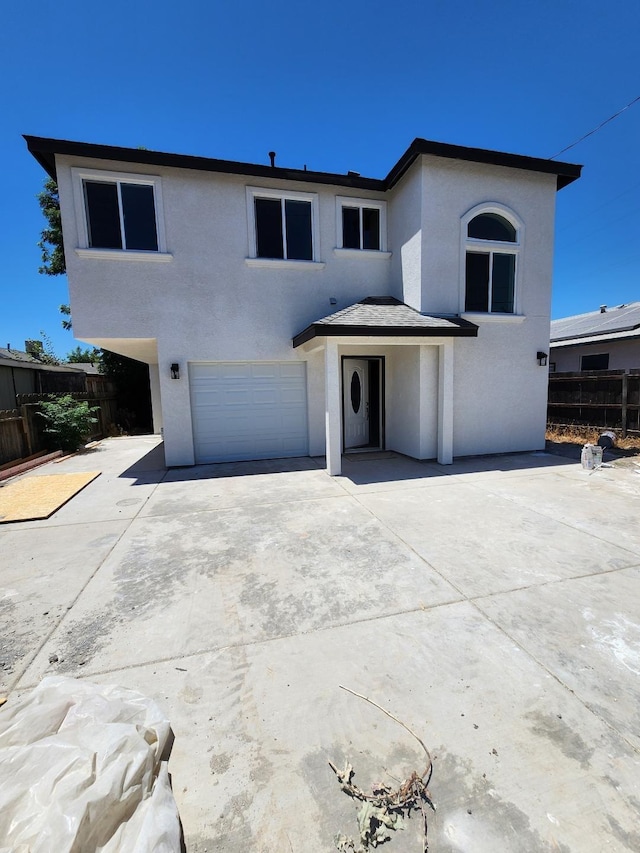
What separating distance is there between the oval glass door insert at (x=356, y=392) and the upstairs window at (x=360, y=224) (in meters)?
3.16

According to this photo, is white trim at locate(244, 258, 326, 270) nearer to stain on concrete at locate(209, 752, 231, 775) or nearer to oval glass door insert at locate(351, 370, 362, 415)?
oval glass door insert at locate(351, 370, 362, 415)

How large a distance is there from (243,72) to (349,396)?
782 centimetres

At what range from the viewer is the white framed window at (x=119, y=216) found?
25.0ft

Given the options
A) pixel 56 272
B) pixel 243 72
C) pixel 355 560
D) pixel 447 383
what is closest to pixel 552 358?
pixel 447 383

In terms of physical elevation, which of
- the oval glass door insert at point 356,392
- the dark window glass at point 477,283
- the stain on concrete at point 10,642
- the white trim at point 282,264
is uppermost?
the white trim at point 282,264

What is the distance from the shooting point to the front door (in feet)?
31.8

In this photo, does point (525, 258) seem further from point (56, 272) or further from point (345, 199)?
point (56, 272)

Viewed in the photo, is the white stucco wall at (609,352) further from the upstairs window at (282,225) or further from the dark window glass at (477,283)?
the upstairs window at (282,225)

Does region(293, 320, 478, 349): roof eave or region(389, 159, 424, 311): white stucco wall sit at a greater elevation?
region(389, 159, 424, 311): white stucco wall

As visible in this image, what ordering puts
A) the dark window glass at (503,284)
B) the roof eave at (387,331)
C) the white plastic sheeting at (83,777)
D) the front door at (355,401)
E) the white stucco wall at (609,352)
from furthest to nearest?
1. the white stucco wall at (609,352)
2. the front door at (355,401)
3. the dark window glass at (503,284)
4. the roof eave at (387,331)
5. the white plastic sheeting at (83,777)

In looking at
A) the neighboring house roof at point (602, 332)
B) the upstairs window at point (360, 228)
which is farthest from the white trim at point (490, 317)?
the neighboring house roof at point (602, 332)

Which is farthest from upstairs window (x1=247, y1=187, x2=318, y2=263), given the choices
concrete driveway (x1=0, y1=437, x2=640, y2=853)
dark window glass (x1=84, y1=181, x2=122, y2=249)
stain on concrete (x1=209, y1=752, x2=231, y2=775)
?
stain on concrete (x1=209, y1=752, x2=231, y2=775)

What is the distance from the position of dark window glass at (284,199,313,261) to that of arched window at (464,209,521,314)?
370cm

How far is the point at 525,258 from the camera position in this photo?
8.74 meters
